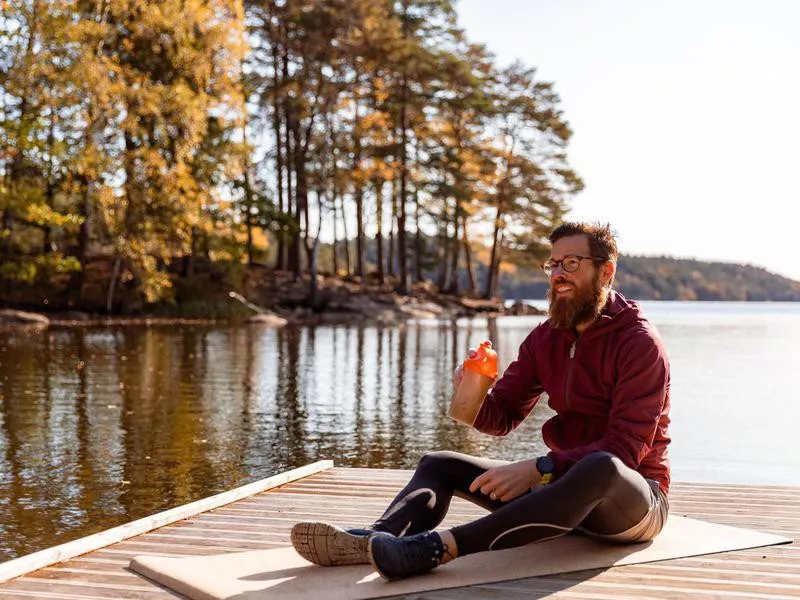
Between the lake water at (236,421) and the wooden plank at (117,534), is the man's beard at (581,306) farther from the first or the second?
the lake water at (236,421)

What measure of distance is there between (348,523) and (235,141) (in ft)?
94.5

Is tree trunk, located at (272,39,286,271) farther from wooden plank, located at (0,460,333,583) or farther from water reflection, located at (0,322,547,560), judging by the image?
wooden plank, located at (0,460,333,583)

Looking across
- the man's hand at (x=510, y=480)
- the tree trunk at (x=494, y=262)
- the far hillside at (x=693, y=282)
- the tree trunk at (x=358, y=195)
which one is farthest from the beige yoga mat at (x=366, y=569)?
the far hillside at (x=693, y=282)

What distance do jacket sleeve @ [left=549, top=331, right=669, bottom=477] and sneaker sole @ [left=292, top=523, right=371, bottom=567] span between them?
838 mm

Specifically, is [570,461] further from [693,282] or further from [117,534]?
[693,282]

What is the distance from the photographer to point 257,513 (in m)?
5.27

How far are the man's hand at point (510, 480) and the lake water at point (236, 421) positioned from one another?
3293 millimetres

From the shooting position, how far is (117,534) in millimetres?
4551

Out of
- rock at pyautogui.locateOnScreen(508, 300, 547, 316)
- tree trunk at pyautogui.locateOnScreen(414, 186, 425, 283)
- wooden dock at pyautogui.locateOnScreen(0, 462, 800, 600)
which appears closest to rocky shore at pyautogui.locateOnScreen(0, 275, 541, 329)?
rock at pyautogui.locateOnScreen(508, 300, 547, 316)

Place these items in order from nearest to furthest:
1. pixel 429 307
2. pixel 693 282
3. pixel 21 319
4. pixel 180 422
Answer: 1. pixel 180 422
2. pixel 21 319
3. pixel 429 307
4. pixel 693 282

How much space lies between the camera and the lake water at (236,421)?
7.66 metres

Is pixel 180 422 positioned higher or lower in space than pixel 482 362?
lower

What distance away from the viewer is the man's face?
4.02m

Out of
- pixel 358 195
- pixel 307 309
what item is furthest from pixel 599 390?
pixel 358 195
